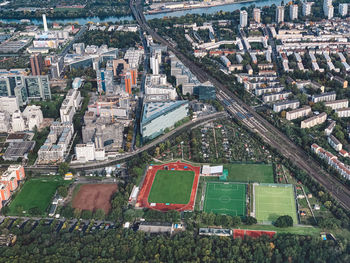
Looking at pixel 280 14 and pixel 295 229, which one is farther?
pixel 280 14

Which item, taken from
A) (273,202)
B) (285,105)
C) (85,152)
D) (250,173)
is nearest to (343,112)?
(285,105)

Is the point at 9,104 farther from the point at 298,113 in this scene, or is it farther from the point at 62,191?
the point at 298,113

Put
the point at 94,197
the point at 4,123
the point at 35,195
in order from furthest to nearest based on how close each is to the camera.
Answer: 1. the point at 4,123
2. the point at 35,195
3. the point at 94,197

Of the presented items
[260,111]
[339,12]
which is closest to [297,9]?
[339,12]

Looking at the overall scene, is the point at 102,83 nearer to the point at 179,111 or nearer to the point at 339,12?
the point at 179,111

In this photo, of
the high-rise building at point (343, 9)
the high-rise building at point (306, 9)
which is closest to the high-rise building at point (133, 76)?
the high-rise building at point (306, 9)

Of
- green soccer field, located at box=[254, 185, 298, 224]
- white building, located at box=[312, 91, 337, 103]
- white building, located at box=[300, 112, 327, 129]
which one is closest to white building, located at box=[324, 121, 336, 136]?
white building, located at box=[300, 112, 327, 129]

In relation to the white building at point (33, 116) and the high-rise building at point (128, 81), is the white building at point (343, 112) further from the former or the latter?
the white building at point (33, 116)

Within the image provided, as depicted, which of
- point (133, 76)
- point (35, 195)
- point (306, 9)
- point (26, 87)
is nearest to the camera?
point (35, 195)
